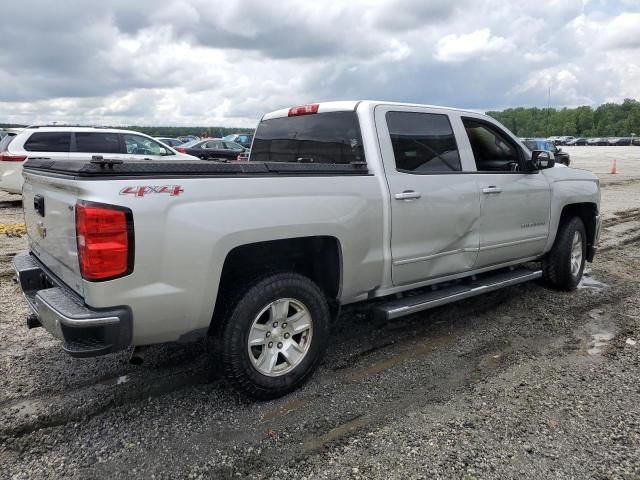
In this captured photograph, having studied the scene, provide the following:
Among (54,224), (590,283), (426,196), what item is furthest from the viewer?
(590,283)

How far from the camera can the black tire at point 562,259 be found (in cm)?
566

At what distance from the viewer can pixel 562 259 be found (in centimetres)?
568

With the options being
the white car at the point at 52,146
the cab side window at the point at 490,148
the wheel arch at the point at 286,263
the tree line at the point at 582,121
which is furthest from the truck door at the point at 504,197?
the tree line at the point at 582,121

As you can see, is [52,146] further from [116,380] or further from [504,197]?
[504,197]

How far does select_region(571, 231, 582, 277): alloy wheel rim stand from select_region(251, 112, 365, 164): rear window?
3.17m

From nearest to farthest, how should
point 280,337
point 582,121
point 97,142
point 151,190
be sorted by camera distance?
1. point 151,190
2. point 280,337
3. point 97,142
4. point 582,121

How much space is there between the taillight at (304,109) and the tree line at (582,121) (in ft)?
376

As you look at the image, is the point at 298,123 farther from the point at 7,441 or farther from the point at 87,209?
the point at 7,441

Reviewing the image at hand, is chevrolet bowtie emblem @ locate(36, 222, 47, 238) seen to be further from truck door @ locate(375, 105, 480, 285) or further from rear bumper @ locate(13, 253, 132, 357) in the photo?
truck door @ locate(375, 105, 480, 285)

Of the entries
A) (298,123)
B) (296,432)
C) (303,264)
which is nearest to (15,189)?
(298,123)

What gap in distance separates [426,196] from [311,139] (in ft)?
3.65

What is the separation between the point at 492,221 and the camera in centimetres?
468

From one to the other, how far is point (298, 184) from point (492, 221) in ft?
7.03

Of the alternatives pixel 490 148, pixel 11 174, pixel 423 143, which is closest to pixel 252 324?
pixel 423 143
